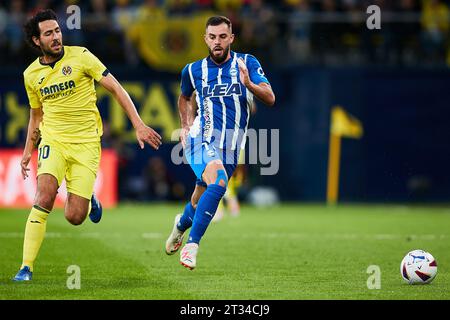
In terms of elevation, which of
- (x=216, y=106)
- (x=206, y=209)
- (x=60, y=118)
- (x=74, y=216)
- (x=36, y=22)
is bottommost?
(x=74, y=216)

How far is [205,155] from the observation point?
379 inches

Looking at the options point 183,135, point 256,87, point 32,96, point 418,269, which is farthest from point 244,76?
point 418,269

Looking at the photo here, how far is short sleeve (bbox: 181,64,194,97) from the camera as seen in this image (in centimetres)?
1003

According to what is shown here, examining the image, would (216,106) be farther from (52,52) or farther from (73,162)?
(52,52)

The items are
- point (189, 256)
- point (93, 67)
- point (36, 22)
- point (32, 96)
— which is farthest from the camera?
point (32, 96)

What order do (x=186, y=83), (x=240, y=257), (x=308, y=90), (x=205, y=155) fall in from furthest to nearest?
(x=308, y=90), (x=240, y=257), (x=186, y=83), (x=205, y=155)

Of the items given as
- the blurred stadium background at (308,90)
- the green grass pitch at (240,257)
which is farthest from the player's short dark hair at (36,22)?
the blurred stadium background at (308,90)

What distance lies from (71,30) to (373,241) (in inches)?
387

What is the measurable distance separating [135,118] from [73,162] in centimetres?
92

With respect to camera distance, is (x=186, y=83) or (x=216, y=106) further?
(x=186, y=83)

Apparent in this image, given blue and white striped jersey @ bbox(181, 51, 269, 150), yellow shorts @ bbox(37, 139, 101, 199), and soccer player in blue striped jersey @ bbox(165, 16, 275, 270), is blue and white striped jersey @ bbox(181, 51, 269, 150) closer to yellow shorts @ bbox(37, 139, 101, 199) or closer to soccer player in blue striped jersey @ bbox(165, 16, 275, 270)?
soccer player in blue striped jersey @ bbox(165, 16, 275, 270)

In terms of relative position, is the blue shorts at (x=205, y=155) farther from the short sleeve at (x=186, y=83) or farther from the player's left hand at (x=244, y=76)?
the player's left hand at (x=244, y=76)

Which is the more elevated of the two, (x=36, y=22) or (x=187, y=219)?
(x=36, y=22)

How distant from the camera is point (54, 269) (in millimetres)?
10008
